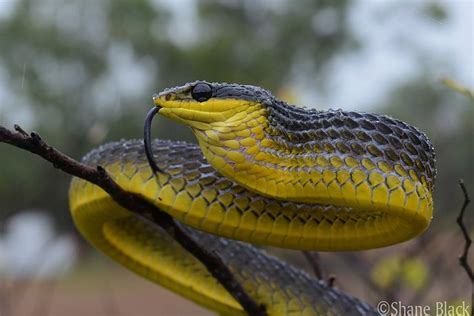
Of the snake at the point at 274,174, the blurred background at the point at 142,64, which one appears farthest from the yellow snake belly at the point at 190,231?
the blurred background at the point at 142,64

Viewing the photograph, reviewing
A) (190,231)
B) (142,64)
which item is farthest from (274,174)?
(142,64)

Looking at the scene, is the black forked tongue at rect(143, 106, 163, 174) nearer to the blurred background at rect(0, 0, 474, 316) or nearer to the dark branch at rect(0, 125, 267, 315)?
the dark branch at rect(0, 125, 267, 315)

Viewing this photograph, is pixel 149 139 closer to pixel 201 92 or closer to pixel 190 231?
pixel 201 92

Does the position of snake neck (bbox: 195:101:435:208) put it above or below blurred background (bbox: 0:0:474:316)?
above

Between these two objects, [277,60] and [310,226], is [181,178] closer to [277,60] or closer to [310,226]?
[310,226]

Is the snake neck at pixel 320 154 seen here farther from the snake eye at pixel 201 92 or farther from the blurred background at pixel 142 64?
the blurred background at pixel 142 64

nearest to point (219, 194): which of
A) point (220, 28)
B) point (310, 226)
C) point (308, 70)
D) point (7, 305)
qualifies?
point (310, 226)

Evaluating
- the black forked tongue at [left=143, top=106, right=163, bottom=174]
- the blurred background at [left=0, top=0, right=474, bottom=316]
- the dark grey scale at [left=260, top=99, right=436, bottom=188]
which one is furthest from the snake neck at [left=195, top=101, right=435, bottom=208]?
the blurred background at [left=0, top=0, right=474, bottom=316]

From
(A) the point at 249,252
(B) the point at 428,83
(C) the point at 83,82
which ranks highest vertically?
(A) the point at 249,252
